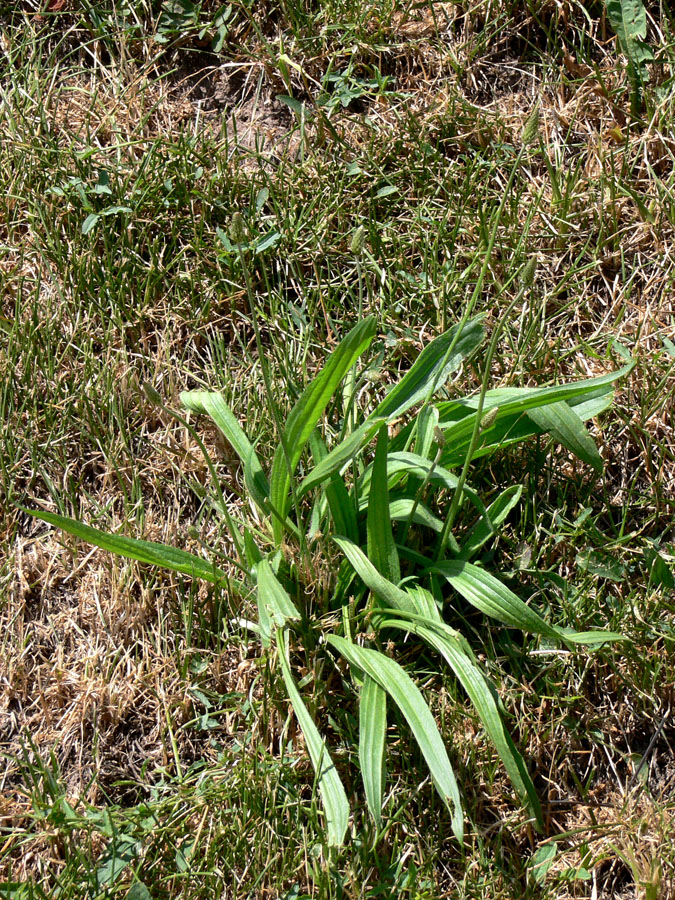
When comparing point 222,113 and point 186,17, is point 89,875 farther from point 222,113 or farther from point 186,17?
point 186,17

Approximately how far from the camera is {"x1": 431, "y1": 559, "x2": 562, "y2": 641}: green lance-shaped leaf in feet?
6.86

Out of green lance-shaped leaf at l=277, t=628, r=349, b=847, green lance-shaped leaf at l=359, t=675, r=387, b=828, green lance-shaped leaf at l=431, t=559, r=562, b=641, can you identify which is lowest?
green lance-shaped leaf at l=277, t=628, r=349, b=847

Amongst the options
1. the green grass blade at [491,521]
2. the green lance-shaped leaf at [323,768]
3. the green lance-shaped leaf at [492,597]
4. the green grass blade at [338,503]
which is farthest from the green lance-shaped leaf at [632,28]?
the green lance-shaped leaf at [323,768]

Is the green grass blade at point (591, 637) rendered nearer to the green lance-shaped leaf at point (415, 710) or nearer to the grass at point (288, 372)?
the grass at point (288, 372)

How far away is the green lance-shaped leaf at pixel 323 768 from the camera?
1961mm

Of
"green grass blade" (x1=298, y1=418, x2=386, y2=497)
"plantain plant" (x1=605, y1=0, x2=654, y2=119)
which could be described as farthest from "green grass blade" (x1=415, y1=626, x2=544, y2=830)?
"plantain plant" (x1=605, y1=0, x2=654, y2=119)

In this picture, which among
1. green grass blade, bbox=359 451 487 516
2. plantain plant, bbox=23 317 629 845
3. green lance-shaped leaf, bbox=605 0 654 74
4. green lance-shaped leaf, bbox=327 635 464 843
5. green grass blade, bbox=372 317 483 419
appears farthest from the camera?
green lance-shaped leaf, bbox=605 0 654 74

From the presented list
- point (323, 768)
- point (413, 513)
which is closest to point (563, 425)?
point (413, 513)

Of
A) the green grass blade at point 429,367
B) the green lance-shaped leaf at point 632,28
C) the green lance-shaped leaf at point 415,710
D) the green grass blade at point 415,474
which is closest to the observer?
the green lance-shaped leaf at point 415,710

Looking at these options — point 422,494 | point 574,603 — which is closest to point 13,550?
point 422,494

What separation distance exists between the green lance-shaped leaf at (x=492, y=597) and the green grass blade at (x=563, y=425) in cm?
38

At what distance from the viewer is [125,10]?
3139 millimetres

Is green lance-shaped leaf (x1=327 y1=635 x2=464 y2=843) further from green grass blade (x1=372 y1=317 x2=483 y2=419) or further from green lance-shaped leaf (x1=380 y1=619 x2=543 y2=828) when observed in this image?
green grass blade (x1=372 y1=317 x2=483 y2=419)

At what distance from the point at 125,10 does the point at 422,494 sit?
6.57ft
